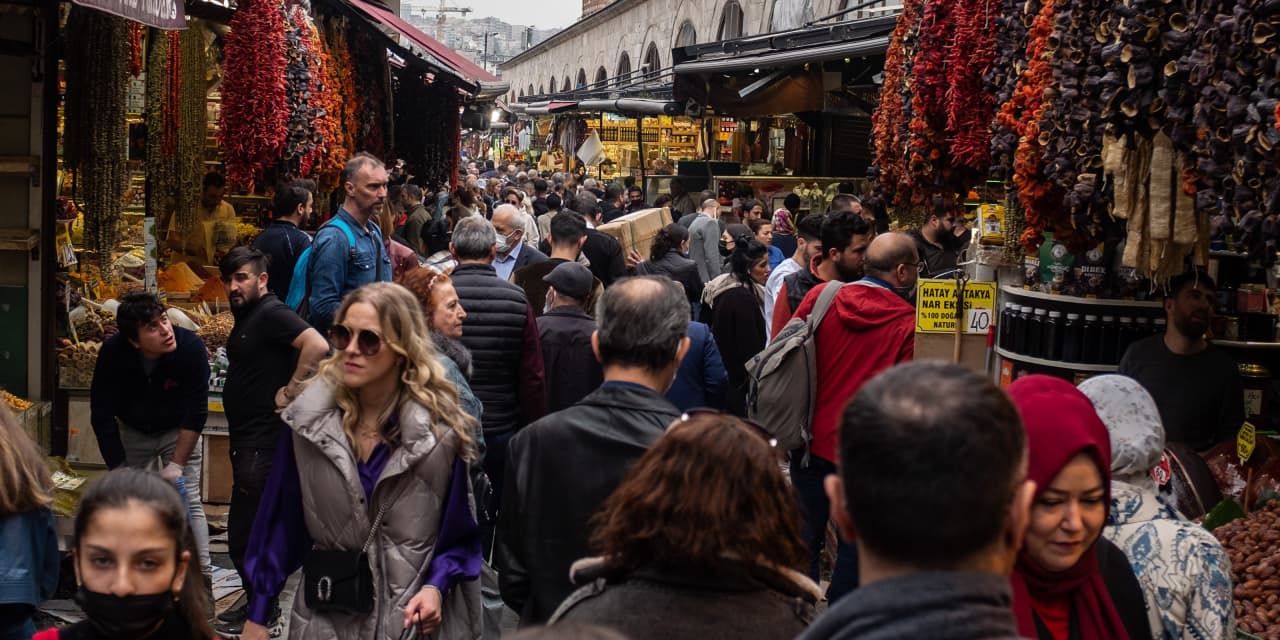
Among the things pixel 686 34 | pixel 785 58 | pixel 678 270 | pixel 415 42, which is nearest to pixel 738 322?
pixel 678 270

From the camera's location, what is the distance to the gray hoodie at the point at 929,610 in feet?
6.51

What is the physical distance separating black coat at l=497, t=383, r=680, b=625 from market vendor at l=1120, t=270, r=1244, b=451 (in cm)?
379

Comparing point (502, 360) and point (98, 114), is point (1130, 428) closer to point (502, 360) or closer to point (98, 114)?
point (502, 360)

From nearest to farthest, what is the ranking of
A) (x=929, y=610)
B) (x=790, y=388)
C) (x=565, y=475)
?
(x=929, y=610), (x=565, y=475), (x=790, y=388)

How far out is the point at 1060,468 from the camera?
296 cm

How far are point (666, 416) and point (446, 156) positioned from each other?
16392mm

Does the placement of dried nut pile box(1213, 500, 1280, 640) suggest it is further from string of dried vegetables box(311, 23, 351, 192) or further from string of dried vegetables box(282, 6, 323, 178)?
string of dried vegetables box(311, 23, 351, 192)

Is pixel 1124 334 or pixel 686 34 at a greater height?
pixel 686 34

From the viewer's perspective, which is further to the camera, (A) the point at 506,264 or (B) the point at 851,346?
(A) the point at 506,264

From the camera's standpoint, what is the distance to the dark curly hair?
2750 mm

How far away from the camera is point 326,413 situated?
4.02 meters

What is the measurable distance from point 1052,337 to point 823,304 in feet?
4.95

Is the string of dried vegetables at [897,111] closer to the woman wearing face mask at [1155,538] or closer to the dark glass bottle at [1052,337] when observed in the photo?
the dark glass bottle at [1052,337]

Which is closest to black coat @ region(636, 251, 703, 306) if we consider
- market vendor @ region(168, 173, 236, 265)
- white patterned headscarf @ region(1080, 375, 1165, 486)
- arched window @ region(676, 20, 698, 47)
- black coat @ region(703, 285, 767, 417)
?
black coat @ region(703, 285, 767, 417)
